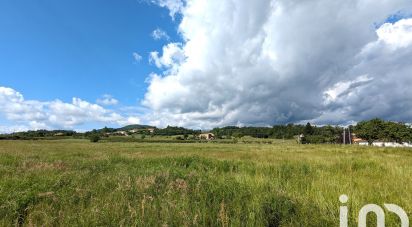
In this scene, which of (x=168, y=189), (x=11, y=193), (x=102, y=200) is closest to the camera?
(x=102, y=200)

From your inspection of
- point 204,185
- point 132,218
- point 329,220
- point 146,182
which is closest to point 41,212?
point 132,218

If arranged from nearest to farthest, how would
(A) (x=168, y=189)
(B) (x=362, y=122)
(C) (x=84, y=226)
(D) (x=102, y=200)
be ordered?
(C) (x=84, y=226), (D) (x=102, y=200), (A) (x=168, y=189), (B) (x=362, y=122)

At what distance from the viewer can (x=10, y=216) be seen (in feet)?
19.6

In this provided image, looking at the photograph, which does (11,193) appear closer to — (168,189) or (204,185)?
(168,189)

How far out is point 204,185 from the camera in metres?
8.88

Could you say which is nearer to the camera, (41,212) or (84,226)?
(84,226)

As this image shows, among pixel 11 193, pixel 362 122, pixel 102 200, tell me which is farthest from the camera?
pixel 362 122

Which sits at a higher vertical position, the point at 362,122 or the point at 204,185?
the point at 362,122

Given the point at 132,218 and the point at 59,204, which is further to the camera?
the point at 59,204

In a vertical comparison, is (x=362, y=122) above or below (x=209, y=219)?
above

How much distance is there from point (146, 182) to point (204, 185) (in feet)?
5.95

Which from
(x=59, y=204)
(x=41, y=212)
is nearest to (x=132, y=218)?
(x=41, y=212)

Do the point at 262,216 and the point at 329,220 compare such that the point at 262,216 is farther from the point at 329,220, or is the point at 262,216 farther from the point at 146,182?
Answer: the point at 146,182

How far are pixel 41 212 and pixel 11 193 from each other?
2169 mm
